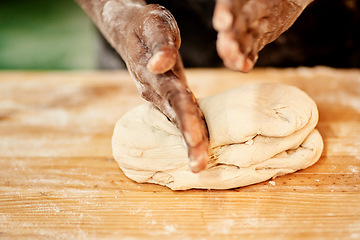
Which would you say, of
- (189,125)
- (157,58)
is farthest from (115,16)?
(189,125)

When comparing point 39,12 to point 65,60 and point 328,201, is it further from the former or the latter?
point 328,201

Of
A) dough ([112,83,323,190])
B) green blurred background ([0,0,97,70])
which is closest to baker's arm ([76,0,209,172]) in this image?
dough ([112,83,323,190])

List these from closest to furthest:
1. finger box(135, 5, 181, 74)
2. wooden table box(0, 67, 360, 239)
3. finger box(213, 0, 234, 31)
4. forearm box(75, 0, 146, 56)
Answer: finger box(213, 0, 234, 31) < finger box(135, 5, 181, 74) < wooden table box(0, 67, 360, 239) < forearm box(75, 0, 146, 56)

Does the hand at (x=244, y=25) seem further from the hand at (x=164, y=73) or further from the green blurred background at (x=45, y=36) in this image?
the green blurred background at (x=45, y=36)

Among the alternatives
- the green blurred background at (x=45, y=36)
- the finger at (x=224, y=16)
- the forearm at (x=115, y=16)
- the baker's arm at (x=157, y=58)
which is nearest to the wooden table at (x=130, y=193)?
the baker's arm at (x=157, y=58)

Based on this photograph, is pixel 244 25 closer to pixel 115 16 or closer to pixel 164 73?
pixel 164 73

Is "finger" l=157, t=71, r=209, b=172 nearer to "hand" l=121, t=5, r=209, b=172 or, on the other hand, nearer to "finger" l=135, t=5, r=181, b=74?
"hand" l=121, t=5, r=209, b=172

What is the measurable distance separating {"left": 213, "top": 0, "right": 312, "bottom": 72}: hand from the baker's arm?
0.22 m

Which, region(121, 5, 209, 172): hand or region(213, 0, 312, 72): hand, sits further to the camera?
region(121, 5, 209, 172): hand

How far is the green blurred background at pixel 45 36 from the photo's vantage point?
4.44m

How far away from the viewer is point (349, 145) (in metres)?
1.66

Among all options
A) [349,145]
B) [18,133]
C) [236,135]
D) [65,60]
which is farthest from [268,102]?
[65,60]

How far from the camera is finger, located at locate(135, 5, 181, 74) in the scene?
41.3 inches

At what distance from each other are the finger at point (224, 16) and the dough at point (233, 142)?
526 mm
